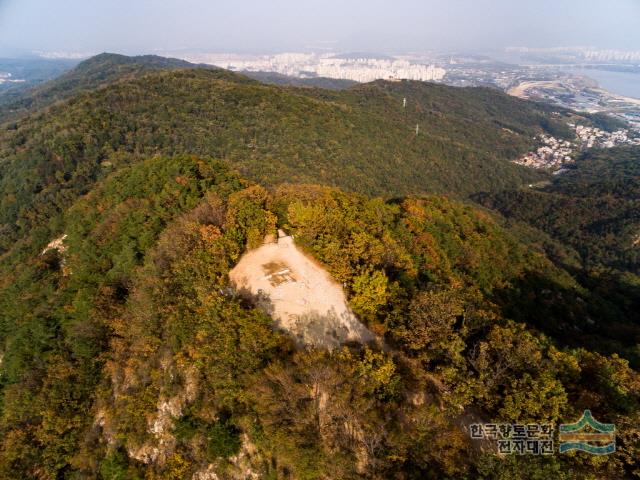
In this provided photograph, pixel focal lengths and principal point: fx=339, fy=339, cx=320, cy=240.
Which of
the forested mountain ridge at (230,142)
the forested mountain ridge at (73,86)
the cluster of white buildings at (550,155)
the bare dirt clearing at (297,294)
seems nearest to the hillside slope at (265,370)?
the bare dirt clearing at (297,294)

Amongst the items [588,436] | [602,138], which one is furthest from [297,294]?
[602,138]

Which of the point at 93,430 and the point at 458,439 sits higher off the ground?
the point at 458,439

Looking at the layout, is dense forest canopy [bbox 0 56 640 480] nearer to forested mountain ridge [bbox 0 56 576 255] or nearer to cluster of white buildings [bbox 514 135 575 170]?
forested mountain ridge [bbox 0 56 576 255]

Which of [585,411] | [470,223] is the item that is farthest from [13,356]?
[470,223]

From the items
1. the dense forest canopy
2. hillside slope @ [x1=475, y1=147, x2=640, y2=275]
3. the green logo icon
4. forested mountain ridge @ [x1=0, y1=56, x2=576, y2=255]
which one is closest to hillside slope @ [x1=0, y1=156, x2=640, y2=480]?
the dense forest canopy

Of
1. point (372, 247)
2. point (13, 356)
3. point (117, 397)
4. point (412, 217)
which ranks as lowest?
point (13, 356)

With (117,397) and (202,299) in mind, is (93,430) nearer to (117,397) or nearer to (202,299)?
(117,397)
